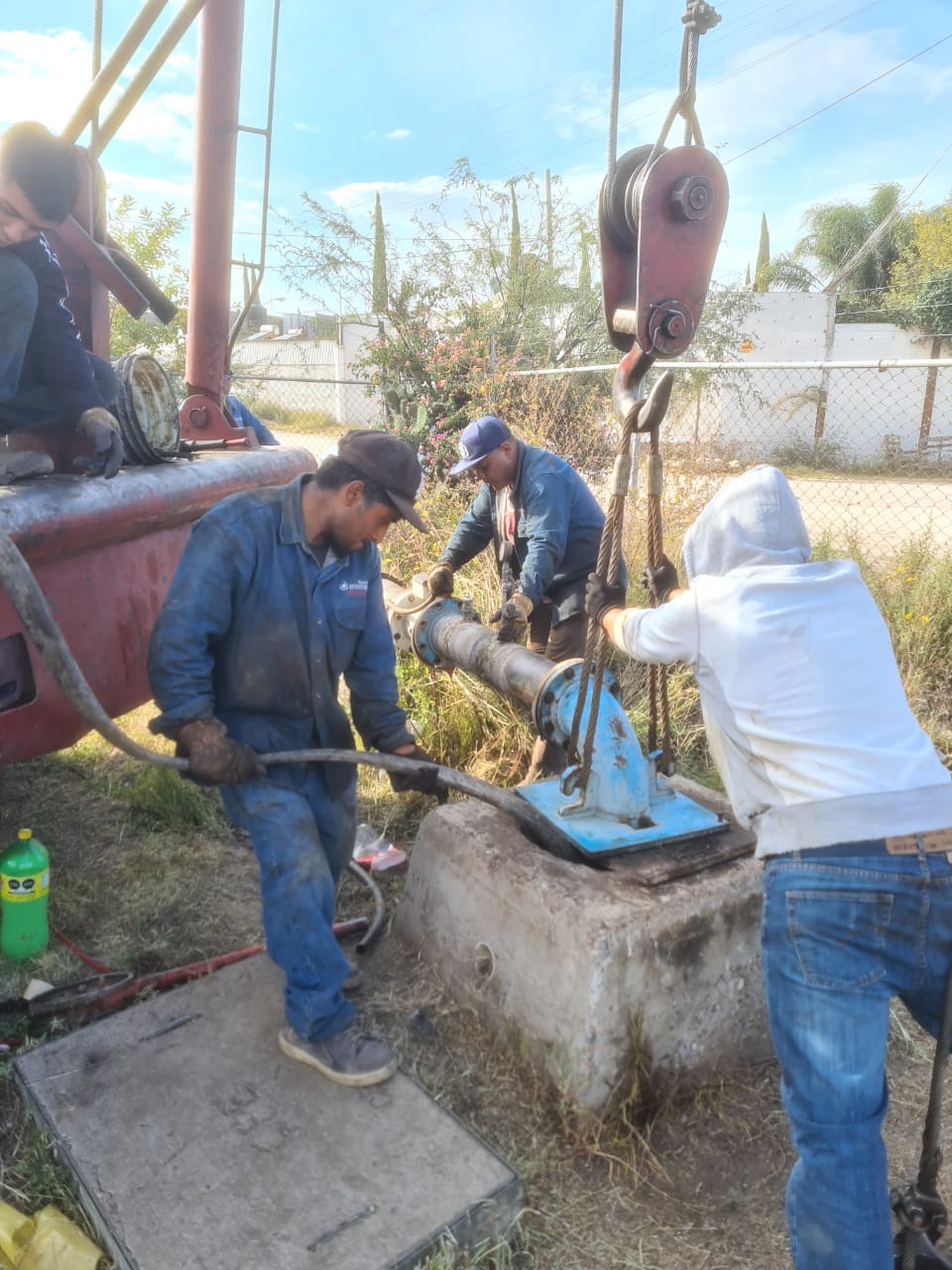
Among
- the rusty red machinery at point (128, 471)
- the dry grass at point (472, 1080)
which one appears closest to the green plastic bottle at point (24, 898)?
the dry grass at point (472, 1080)

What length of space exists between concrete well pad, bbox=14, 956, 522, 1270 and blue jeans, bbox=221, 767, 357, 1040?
0.20 m

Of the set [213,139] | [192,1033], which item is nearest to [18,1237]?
[192,1033]

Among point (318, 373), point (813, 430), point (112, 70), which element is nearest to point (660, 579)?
point (112, 70)

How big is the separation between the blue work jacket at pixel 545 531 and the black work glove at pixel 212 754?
2023 millimetres

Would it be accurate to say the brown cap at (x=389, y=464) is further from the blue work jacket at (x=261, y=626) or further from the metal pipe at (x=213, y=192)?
the metal pipe at (x=213, y=192)

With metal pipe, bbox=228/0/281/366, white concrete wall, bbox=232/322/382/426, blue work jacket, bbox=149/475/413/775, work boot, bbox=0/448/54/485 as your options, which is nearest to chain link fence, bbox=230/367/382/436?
white concrete wall, bbox=232/322/382/426

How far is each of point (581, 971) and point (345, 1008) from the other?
2.11 ft

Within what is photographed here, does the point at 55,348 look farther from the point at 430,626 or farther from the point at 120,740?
the point at 430,626

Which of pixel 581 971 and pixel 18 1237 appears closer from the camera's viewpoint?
pixel 18 1237

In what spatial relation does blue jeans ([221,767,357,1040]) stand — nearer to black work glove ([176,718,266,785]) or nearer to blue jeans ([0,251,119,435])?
black work glove ([176,718,266,785])

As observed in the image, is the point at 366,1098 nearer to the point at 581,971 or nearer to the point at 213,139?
the point at 581,971

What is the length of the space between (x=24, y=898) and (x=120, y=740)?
0.89 m

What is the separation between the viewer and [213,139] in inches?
173

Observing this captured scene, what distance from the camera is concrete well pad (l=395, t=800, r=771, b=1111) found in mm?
2537
